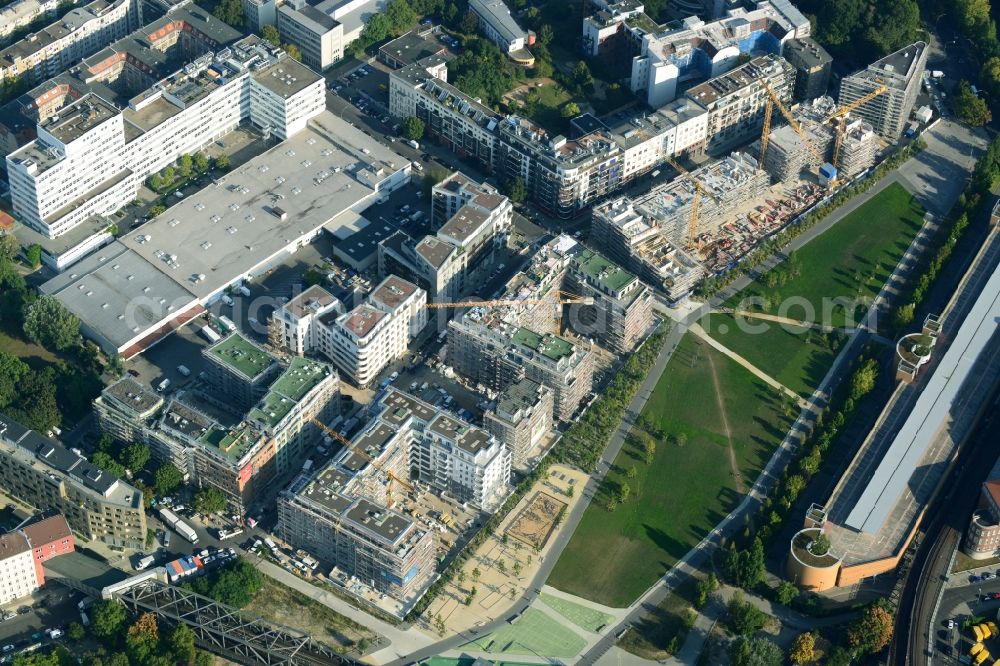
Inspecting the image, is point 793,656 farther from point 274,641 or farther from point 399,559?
point 274,641

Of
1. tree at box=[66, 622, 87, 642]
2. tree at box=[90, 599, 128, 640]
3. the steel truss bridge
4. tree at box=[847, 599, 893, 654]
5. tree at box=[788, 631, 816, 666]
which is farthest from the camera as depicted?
tree at box=[847, 599, 893, 654]

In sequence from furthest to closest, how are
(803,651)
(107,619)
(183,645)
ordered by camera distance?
(803,651) → (107,619) → (183,645)

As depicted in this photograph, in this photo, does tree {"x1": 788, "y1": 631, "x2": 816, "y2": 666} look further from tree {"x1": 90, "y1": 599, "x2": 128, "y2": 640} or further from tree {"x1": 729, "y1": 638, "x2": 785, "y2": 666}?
tree {"x1": 90, "y1": 599, "x2": 128, "y2": 640}

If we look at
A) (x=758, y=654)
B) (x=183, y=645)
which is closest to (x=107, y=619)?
(x=183, y=645)

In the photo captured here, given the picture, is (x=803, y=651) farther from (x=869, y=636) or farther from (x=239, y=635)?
(x=239, y=635)

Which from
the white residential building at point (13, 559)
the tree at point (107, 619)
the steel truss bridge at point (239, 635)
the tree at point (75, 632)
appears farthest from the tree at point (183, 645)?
the white residential building at point (13, 559)

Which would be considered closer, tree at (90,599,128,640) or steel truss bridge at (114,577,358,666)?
tree at (90,599,128,640)

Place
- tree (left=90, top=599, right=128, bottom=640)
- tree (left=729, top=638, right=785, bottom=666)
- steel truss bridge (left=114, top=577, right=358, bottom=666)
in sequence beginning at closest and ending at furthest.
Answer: tree (left=729, top=638, right=785, bottom=666), tree (left=90, top=599, right=128, bottom=640), steel truss bridge (left=114, top=577, right=358, bottom=666)

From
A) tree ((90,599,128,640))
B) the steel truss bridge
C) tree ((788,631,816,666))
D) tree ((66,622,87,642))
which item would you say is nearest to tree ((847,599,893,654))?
tree ((788,631,816,666))
